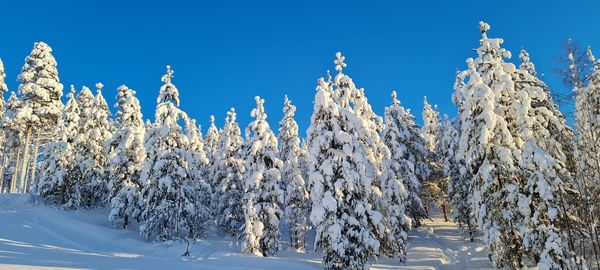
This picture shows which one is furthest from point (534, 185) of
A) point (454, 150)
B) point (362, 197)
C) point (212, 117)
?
point (212, 117)

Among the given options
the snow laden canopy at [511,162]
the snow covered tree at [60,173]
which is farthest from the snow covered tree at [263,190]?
the snow covered tree at [60,173]

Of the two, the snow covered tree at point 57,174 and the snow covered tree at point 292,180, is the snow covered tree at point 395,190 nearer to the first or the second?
the snow covered tree at point 292,180

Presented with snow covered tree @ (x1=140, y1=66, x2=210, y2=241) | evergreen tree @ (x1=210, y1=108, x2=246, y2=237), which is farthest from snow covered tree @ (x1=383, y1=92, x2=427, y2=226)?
snow covered tree @ (x1=140, y1=66, x2=210, y2=241)

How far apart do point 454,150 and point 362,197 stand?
1777 centimetres

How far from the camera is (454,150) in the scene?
38688 millimetres

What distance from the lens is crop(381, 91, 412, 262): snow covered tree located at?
30328mm

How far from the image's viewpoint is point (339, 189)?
77.1 feet

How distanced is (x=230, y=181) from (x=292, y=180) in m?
6.55

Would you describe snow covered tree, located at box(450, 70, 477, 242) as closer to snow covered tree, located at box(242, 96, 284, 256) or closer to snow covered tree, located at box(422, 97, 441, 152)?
snow covered tree, located at box(242, 96, 284, 256)

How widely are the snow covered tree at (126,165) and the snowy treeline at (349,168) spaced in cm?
11

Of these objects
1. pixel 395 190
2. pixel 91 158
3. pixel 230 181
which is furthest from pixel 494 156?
pixel 91 158

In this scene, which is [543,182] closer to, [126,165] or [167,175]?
[167,175]

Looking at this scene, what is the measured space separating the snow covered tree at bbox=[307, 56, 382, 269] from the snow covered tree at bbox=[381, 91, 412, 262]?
3373mm

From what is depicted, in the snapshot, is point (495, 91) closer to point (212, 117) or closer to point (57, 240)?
point (57, 240)
